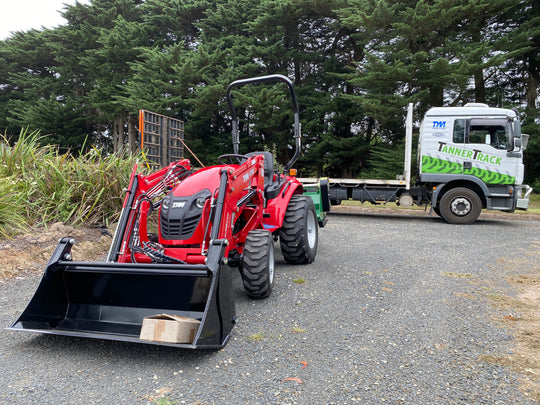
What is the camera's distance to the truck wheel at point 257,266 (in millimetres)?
3461

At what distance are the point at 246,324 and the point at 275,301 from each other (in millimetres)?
602

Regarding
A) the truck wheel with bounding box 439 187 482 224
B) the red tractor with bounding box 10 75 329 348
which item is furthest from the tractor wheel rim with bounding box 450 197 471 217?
the red tractor with bounding box 10 75 329 348

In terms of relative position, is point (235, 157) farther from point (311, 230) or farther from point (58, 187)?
point (58, 187)

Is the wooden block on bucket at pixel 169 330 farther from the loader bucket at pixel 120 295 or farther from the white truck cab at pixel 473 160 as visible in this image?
the white truck cab at pixel 473 160

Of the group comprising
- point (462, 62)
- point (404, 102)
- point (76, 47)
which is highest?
point (76, 47)

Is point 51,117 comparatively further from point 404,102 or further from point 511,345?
point 511,345

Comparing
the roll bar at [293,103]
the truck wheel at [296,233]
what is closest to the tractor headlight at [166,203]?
the truck wheel at [296,233]

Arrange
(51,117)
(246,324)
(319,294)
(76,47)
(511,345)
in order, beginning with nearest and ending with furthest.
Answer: (511,345) < (246,324) < (319,294) < (51,117) < (76,47)

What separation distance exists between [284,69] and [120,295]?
61.5 feet

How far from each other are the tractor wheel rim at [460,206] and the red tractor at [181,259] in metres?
6.35

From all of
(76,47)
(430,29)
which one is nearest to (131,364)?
(430,29)

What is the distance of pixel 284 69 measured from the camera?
65.5 feet

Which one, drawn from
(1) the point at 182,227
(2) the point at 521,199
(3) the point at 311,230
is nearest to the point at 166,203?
(1) the point at 182,227

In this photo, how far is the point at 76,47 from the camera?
2384 cm
